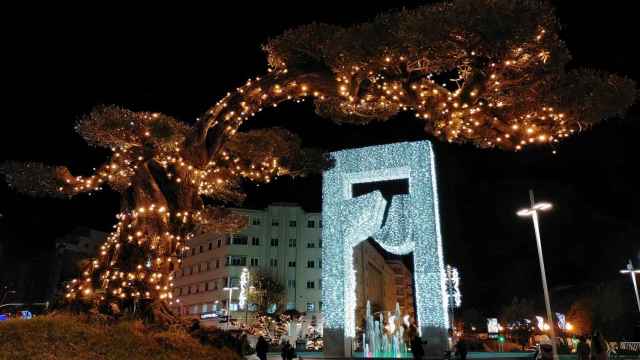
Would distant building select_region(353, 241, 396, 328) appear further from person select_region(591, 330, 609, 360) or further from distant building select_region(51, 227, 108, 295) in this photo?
distant building select_region(51, 227, 108, 295)

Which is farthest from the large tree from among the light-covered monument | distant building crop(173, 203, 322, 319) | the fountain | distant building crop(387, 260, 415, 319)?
distant building crop(387, 260, 415, 319)

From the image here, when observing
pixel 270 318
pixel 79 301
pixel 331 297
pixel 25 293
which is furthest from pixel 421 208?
pixel 25 293

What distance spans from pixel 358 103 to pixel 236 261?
4455 centimetres

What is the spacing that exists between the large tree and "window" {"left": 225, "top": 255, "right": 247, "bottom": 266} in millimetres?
43349

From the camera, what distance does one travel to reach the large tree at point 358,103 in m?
6.77

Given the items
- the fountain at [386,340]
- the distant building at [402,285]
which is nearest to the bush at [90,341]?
the fountain at [386,340]

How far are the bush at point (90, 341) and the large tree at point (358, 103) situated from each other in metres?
0.59

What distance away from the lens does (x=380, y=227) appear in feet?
62.4

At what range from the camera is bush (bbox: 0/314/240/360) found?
17.5 ft

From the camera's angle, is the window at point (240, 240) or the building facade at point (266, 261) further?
the window at point (240, 240)

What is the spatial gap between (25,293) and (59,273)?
434 centimetres

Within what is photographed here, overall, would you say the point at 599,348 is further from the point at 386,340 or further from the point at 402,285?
the point at 402,285

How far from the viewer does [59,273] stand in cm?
5206

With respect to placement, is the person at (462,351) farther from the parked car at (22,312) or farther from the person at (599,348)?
the parked car at (22,312)
